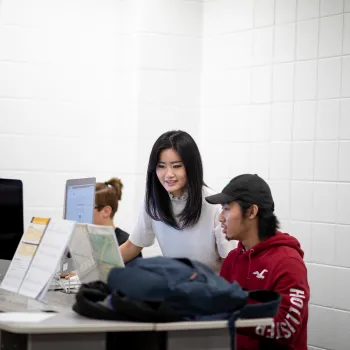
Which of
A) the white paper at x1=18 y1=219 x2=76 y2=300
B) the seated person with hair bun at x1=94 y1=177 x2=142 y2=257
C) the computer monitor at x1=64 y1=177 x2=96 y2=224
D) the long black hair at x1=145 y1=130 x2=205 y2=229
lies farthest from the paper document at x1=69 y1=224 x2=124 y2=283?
the seated person with hair bun at x1=94 y1=177 x2=142 y2=257

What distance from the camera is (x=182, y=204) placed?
159 inches

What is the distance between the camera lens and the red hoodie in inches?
120

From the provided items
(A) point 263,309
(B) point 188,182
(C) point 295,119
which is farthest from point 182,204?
(A) point 263,309

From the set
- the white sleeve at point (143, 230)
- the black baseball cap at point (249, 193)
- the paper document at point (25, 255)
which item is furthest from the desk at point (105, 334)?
the white sleeve at point (143, 230)

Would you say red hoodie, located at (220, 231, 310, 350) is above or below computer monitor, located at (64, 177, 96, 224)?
below

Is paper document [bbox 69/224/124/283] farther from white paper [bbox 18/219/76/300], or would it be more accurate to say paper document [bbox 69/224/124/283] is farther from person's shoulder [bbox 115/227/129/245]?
person's shoulder [bbox 115/227/129/245]

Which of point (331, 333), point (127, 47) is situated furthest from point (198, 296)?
point (127, 47)

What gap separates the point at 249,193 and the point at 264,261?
0.93 feet

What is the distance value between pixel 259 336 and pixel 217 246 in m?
0.94

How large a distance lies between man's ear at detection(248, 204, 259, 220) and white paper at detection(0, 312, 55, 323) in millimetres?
915

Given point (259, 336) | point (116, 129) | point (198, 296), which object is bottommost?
point (259, 336)

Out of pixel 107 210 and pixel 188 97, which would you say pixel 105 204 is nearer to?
pixel 107 210

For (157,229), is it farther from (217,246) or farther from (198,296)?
(198,296)

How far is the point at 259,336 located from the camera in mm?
3082
